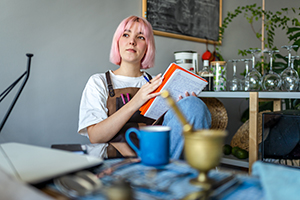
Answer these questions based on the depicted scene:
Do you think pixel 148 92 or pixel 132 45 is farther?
pixel 132 45

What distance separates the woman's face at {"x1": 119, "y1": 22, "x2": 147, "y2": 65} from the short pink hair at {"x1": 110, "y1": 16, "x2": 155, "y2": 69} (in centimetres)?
2

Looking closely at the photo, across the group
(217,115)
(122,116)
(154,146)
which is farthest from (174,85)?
(217,115)

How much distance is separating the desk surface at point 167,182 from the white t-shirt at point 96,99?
650 mm

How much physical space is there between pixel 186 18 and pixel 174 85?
1.37 m

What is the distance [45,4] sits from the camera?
1.54 metres

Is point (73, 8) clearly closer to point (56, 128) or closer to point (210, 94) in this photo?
point (56, 128)

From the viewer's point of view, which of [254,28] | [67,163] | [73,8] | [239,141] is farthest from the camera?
[254,28]

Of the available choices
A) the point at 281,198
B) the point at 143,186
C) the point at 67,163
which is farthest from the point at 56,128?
the point at 281,198

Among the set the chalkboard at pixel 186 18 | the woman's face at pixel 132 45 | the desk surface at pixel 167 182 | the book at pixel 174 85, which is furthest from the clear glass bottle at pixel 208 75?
the desk surface at pixel 167 182

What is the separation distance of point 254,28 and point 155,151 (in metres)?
2.87

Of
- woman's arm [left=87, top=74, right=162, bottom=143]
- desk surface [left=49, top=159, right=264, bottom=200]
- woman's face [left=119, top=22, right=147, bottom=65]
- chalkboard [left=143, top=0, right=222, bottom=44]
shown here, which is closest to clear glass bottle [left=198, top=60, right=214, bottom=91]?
chalkboard [left=143, top=0, right=222, bottom=44]

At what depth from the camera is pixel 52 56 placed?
5.15ft

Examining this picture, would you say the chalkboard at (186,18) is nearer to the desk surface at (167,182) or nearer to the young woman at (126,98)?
the young woman at (126,98)

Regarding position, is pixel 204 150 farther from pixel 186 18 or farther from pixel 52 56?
pixel 186 18
